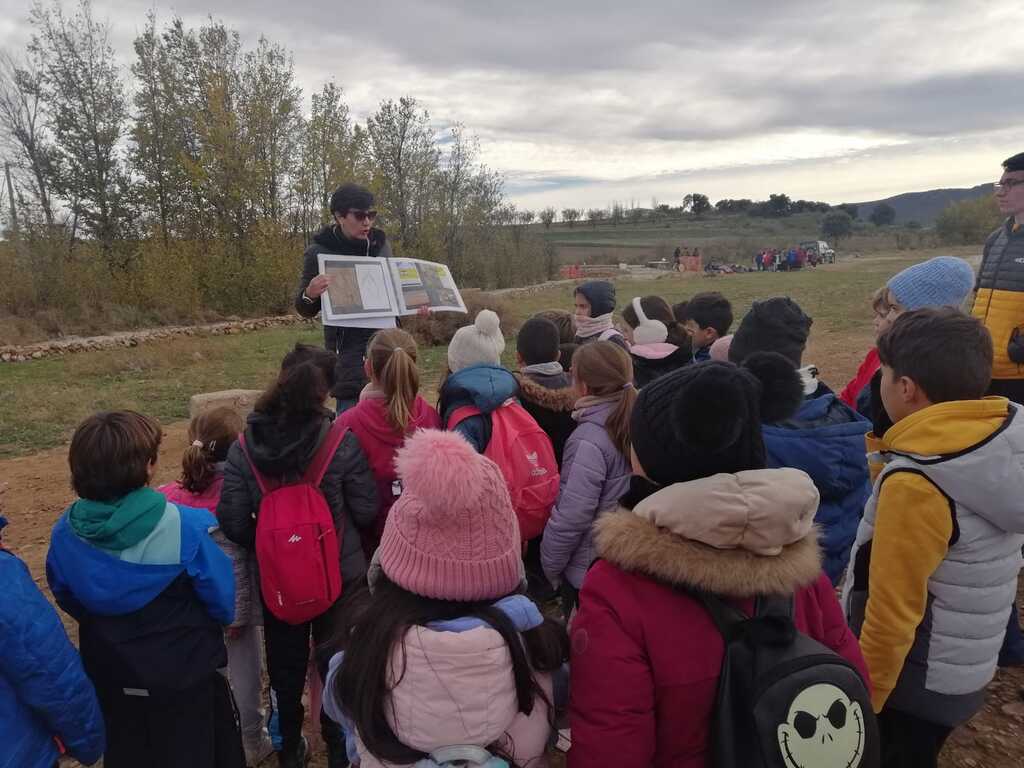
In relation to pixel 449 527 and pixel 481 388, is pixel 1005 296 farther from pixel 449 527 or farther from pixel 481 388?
pixel 449 527

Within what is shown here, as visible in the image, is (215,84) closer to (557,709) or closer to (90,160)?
(90,160)

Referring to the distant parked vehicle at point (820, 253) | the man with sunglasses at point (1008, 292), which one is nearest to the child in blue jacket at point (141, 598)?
the man with sunglasses at point (1008, 292)

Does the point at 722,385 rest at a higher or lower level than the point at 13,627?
higher

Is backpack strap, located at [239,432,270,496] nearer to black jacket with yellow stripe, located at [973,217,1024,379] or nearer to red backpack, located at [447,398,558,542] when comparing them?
red backpack, located at [447,398,558,542]

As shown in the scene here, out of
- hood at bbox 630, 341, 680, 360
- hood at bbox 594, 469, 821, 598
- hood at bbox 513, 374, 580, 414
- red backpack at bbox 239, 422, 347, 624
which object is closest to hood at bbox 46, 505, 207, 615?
red backpack at bbox 239, 422, 347, 624

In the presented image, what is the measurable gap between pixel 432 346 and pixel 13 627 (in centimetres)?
1368

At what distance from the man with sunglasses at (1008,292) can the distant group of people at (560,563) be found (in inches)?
0.7

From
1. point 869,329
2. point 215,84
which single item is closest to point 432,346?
point 869,329

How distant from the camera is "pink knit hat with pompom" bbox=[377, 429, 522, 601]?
1.40 m

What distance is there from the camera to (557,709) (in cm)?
157

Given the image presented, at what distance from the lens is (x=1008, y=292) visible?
353cm

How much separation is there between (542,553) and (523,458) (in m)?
0.42

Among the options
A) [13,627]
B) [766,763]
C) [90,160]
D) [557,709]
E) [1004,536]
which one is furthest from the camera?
[90,160]

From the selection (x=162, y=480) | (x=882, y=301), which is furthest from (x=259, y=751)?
(x=162, y=480)
